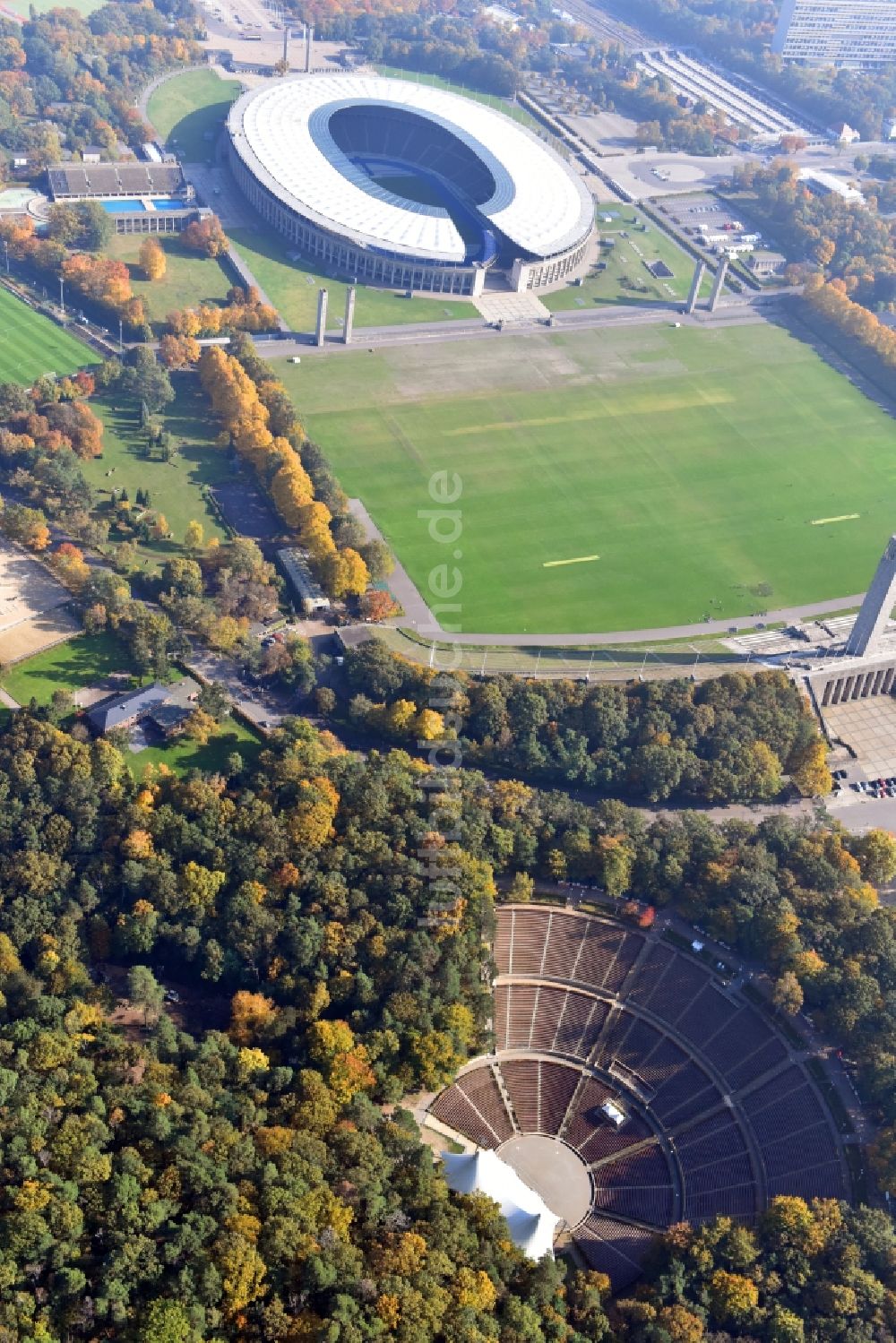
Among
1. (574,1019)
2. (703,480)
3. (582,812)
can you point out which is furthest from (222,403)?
(574,1019)

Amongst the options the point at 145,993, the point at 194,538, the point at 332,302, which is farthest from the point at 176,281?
the point at 145,993

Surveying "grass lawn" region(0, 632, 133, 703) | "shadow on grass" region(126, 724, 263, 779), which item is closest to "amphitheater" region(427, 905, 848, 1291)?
"shadow on grass" region(126, 724, 263, 779)

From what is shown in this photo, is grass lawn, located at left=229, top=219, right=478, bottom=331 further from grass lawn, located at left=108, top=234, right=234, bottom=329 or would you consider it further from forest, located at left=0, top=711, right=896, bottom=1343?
forest, located at left=0, top=711, right=896, bottom=1343

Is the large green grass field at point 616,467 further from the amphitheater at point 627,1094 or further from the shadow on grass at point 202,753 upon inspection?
the amphitheater at point 627,1094

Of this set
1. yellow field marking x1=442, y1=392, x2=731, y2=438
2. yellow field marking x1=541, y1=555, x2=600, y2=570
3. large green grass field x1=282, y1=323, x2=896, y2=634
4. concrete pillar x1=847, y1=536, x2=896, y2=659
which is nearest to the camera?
concrete pillar x1=847, y1=536, x2=896, y2=659

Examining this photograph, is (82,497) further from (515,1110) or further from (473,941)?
(515,1110)
